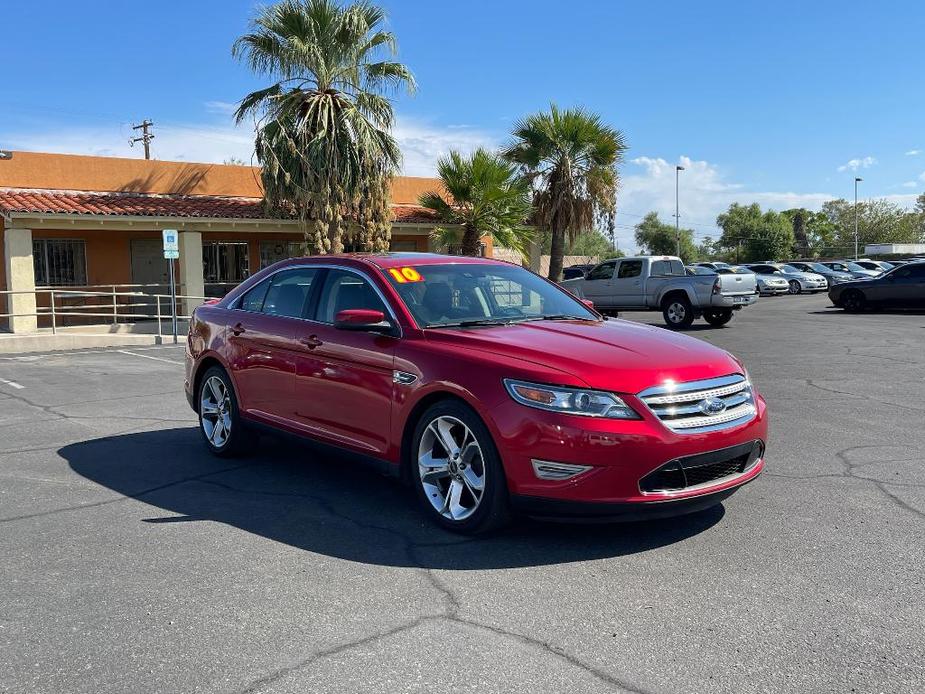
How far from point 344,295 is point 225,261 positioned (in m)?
20.0

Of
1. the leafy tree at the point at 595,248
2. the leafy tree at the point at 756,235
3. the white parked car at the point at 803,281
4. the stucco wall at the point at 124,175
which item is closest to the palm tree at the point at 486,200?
the stucco wall at the point at 124,175

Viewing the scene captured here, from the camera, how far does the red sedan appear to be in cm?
425

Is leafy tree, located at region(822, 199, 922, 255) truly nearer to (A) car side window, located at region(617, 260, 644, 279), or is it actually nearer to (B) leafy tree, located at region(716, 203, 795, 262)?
(B) leafy tree, located at region(716, 203, 795, 262)

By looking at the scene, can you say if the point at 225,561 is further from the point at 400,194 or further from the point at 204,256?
the point at 400,194

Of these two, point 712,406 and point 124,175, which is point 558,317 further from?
point 124,175

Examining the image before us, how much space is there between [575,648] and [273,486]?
3.10m

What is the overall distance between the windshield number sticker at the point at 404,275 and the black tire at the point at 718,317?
15.9 m

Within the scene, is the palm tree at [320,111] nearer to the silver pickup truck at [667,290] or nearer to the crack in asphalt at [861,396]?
the silver pickup truck at [667,290]

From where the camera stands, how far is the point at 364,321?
505cm

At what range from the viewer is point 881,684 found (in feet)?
9.91

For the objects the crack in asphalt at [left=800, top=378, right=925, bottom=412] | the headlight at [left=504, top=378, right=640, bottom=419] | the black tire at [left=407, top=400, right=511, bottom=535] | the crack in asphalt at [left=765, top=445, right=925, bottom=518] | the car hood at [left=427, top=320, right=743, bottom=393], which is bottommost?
the crack in asphalt at [left=765, top=445, right=925, bottom=518]

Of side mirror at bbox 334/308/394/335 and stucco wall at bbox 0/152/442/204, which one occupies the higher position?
stucco wall at bbox 0/152/442/204

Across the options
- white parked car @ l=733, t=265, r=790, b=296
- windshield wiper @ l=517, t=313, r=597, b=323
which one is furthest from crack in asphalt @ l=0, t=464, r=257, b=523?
white parked car @ l=733, t=265, r=790, b=296

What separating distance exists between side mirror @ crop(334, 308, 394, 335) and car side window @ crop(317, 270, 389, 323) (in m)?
0.29
